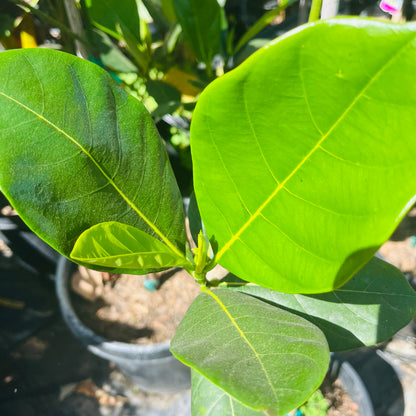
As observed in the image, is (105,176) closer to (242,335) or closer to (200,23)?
(242,335)

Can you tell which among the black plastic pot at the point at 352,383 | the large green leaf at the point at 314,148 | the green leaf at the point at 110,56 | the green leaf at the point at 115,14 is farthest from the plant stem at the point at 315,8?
the black plastic pot at the point at 352,383

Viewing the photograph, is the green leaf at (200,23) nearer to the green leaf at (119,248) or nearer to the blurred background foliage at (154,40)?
the blurred background foliage at (154,40)

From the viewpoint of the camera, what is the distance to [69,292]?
121 cm

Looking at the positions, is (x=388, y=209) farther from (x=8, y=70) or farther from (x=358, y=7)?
(x=358, y=7)

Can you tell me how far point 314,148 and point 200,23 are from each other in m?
0.80

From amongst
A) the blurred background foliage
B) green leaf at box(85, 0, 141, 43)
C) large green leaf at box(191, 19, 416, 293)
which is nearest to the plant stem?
large green leaf at box(191, 19, 416, 293)

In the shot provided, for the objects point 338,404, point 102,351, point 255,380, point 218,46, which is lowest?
point 338,404

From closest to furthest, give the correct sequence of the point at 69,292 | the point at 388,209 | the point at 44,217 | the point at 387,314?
the point at 388,209
the point at 44,217
the point at 387,314
the point at 69,292

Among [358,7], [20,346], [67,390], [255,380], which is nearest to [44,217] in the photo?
[255,380]

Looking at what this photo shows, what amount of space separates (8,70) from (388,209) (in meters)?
0.43

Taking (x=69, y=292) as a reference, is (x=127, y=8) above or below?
above

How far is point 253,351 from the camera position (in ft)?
1.47

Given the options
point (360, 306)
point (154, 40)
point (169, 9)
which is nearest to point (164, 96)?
point (169, 9)

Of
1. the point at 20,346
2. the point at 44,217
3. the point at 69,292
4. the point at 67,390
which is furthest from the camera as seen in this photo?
the point at 20,346
